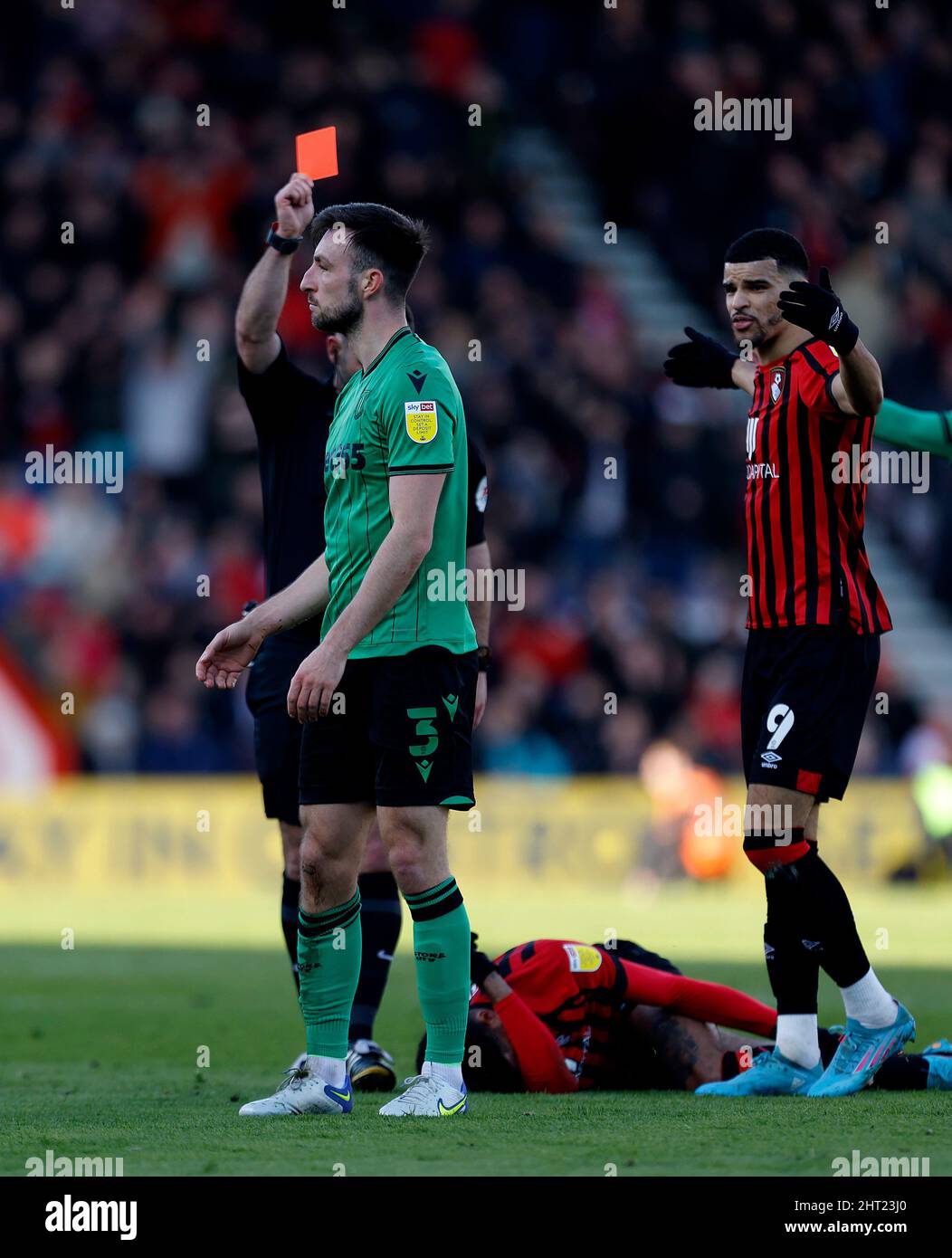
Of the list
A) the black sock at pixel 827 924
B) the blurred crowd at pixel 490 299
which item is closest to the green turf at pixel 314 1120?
the black sock at pixel 827 924

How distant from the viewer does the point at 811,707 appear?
6.14 metres

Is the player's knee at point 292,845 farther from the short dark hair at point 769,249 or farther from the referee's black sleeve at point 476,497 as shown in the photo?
the short dark hair at point 769,249

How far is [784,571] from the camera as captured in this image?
6.30 metres

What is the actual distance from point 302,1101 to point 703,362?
2897 mm

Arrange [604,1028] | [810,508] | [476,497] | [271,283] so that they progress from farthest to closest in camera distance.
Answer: [476,497], [271,283], [604,1028], [810,508]

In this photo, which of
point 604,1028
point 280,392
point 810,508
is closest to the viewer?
point 810,508

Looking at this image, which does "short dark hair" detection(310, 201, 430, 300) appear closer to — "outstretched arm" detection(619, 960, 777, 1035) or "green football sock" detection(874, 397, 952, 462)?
"green football sock" detection(874, 397, 952, 462)

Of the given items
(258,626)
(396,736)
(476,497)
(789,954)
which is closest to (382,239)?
(258,626)

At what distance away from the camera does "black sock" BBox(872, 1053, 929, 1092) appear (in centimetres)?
616

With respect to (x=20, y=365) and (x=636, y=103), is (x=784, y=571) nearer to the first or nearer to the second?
(x=20, y=365)

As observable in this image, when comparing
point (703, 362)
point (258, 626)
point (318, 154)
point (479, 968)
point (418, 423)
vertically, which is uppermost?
point (318, 154)

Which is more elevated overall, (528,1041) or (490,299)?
(490,299)

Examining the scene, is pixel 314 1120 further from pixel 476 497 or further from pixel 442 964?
pixel 476 497

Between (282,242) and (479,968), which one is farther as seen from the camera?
(282,242)
